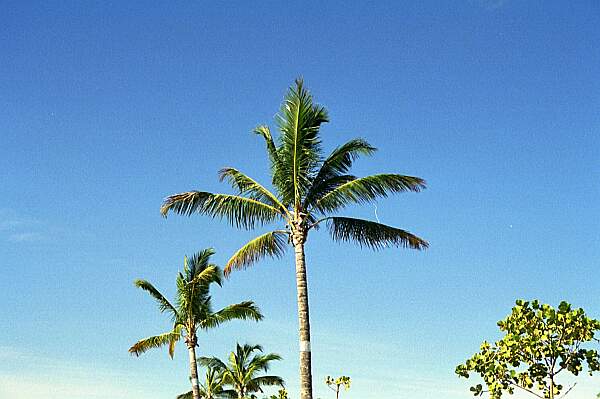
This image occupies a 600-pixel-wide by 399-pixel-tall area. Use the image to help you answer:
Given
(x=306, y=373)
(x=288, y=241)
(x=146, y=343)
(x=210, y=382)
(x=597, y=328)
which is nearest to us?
(x=306, y=373)

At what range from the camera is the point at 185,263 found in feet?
118

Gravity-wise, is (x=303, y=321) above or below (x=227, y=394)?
below

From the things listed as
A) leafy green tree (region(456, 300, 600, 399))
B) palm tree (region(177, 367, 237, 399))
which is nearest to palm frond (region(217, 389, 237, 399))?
palm tree (region(177, 367, 237, 399))

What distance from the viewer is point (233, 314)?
1406 inches

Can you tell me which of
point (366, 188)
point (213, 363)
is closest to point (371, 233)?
point (366, 188)

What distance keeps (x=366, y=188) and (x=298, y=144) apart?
2.35 meters

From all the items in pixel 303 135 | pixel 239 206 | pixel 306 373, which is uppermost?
pixel 303 135

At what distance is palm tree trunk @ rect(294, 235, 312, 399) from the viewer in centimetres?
2050

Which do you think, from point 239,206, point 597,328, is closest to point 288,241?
point 239,206

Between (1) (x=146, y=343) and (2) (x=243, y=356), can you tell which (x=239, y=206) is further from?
(2) (x=243, y=356)

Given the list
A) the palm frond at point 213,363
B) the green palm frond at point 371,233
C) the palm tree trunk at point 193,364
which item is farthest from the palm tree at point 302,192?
the palm frond at point 213,363

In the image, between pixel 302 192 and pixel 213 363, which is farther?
pixel 213 363

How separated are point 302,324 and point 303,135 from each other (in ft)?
17.9

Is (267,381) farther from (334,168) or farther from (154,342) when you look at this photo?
(334,168)
